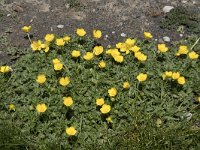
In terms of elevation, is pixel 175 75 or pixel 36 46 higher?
pixel 175 75

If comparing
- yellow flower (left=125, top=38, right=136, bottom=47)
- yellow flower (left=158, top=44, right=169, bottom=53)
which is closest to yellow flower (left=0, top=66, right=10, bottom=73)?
yellow flower (left=125, top=38, right=136, bottom=47)

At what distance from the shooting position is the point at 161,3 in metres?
5.59

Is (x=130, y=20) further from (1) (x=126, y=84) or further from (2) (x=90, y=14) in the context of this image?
(1) (x=126, y=84)

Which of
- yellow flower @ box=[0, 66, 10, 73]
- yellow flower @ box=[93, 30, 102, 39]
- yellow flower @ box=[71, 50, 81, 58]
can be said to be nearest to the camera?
yellow flower @ box=[0, 66, 10, 73]

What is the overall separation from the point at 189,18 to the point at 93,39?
1.23 metres

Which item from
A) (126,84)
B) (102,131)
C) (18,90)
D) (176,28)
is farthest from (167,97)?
(18,90)

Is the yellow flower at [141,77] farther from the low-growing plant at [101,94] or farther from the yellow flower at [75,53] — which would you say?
the yellow flower at [75,53]

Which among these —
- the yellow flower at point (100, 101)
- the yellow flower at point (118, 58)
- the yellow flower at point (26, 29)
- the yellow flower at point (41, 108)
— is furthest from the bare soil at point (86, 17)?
the yellow flower at point (41, 108)

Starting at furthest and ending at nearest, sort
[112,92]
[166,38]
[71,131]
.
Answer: [166,38] < [112,92] < [71,131]

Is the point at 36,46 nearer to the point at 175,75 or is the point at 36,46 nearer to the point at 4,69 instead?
the point at 4,69

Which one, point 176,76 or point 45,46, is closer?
point 176,76

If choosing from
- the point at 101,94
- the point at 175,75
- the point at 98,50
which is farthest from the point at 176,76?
the point at 98,50

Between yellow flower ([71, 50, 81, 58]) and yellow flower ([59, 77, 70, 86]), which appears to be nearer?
yellow flower ([59, 77, 70, 86])

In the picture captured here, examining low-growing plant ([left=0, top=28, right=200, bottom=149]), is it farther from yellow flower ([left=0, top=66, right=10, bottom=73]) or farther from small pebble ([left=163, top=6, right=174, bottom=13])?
small pebble ([left=163, top=6, right=174, bottom=13])
